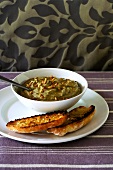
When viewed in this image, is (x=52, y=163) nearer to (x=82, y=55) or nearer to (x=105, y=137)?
(x=105, y=137)

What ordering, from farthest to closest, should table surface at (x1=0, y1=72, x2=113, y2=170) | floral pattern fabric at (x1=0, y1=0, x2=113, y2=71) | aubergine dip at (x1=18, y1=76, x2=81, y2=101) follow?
floral pattern fabric at (x1=0, y1=0, x2=113, y2=71) < aubergine dip at (x1=18, y1=76, x2=81, y2=101) < table surface at (x1=0, y1=72, x2=113, y2=170)

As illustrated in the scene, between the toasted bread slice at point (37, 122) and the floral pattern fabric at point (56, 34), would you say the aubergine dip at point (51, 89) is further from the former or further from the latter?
the floral pattern fabric at point (56, 34)

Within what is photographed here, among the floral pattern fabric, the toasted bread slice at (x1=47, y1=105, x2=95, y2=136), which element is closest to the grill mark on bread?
the toasted bread slice at (x1=47, y1=105, x2=95, y2=136)

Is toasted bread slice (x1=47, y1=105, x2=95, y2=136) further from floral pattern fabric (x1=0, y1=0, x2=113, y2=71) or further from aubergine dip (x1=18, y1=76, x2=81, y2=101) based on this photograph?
floral pattern fabric (x1=0, y1=0, x2=113, y2=71)

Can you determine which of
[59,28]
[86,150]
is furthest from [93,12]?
[86,150]

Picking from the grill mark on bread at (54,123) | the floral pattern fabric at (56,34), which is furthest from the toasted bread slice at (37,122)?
the floral pattern fabric at (56,34)
